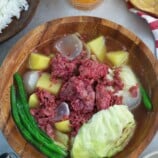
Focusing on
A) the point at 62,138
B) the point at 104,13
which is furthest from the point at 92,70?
the point at 104,13

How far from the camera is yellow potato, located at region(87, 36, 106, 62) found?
1.18m

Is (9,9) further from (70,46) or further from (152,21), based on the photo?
(152,21)

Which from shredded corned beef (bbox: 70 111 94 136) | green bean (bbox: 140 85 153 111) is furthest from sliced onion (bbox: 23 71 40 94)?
green bean (bbox: 140 85 153 111)

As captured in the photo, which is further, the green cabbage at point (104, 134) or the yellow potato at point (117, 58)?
the yellow potato at point (117, 58)

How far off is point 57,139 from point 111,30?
11.3 inches

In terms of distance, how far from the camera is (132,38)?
115 centimetres

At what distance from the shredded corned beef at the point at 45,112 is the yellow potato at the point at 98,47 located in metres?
0.16

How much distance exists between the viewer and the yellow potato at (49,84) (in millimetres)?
1127

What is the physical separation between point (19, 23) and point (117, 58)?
25 cm

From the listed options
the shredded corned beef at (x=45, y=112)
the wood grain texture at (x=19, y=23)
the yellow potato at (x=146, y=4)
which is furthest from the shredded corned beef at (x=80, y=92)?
the yellow potato at (x=146, y=4)

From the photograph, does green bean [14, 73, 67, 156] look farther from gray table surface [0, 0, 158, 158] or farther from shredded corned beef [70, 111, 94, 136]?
gray table surface [0, 0, 158, 158]

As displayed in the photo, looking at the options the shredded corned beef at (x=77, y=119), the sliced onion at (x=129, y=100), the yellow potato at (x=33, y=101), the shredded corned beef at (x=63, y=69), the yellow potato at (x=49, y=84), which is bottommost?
the shredded corned beef at (x=77, y=119)

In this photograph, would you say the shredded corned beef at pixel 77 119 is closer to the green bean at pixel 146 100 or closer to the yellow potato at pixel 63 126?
the yellow potato at pixel 63 126

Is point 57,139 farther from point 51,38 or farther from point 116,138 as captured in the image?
point 51,38
